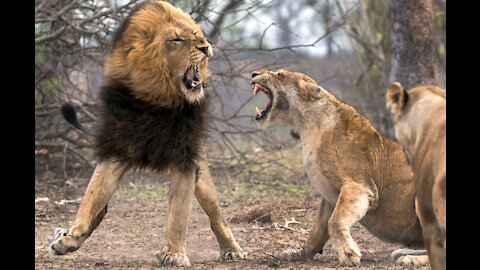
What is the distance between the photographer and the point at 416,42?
19.4 feet

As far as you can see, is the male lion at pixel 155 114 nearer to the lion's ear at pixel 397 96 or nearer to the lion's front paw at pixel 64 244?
the lion's front paw at pixel 64 244

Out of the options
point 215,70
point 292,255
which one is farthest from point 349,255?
point 215,70

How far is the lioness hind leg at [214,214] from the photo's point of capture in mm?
3613

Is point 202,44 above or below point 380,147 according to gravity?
above

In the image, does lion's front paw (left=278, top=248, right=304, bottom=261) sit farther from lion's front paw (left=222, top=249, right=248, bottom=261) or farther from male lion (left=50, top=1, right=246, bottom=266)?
male lion (left=50, top=1, right=246, bottom=266)

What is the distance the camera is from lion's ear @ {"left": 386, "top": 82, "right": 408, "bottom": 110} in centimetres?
211

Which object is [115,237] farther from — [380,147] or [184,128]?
[380,147]

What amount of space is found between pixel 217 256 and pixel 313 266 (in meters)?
0.78

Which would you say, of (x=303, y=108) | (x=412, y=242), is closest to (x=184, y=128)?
(x=303, y=108)

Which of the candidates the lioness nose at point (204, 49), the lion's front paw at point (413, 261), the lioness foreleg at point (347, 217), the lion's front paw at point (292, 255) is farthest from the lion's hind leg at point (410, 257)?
the lioness nose at point (204, 49)

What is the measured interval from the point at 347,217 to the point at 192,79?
3.98ft

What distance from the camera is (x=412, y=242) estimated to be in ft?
10.3

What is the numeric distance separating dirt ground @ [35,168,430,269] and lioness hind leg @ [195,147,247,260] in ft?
0.29

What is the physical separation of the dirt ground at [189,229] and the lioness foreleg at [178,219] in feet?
0.32
